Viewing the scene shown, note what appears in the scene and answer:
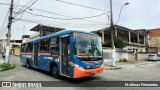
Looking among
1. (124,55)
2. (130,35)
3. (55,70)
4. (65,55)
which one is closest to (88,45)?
(65,55)

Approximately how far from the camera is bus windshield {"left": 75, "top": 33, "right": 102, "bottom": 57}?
981cm

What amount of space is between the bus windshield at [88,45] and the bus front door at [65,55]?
2.35 ft

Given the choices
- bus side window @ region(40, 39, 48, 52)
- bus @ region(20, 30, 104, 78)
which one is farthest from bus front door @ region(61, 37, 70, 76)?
bus side window @ region(40, 39, 48, 52)

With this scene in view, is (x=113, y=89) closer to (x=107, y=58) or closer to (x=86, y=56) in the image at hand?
(x=86, y=56)

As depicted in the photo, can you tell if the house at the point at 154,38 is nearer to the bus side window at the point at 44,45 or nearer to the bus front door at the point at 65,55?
the bus side window at the point at 44,45

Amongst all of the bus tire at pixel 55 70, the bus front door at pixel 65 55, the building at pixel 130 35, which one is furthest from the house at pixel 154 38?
the bus front door at pixel 65 55

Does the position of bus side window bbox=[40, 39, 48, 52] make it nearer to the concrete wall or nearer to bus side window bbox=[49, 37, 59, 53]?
bus side window bbox=[49, 37, 59, 53]

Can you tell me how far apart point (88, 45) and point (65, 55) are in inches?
60.0

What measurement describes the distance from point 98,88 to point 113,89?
75 cm

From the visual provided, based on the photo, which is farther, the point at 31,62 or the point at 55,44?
the point at 31,62

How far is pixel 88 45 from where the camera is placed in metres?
10.3

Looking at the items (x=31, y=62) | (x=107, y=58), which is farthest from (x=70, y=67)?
(x=107, y=58)

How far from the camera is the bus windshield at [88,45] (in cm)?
981

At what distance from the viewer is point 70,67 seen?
32.2 ft
